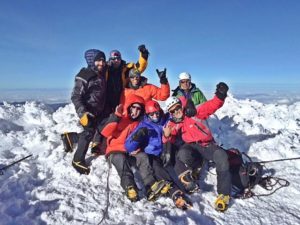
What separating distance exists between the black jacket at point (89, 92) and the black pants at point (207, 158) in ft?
6.06

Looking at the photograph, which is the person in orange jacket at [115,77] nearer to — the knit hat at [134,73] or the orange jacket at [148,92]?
the orange jacket at [148,92]

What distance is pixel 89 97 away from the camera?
659cm

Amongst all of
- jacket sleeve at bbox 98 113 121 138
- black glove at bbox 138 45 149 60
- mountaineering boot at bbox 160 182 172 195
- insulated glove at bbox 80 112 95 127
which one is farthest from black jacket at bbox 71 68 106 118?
mountaineering boot at bbox 160 182 172 195

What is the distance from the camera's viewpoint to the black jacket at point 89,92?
636 centimetres

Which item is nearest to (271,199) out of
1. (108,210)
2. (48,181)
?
(108,210)

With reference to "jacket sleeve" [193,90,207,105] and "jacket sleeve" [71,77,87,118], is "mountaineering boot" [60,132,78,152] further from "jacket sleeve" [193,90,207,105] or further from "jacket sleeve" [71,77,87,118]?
"jacket sleeve" [193,90,207,105]

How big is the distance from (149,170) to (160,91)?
2.18 meters

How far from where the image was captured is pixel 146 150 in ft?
20.3

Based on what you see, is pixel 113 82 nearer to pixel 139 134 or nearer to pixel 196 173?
pixel 139 134

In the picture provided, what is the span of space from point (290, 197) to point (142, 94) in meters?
3.42

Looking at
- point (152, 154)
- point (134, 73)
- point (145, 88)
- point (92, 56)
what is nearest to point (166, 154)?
point (152, 154)

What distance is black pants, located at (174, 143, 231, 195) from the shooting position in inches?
218

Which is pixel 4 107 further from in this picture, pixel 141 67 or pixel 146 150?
pixel 146 150

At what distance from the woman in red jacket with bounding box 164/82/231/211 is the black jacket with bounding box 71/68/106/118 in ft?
4.45
